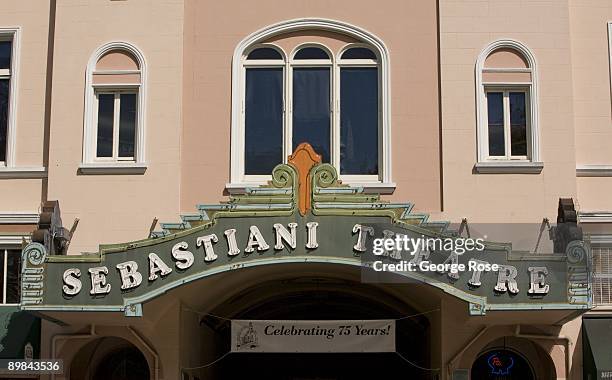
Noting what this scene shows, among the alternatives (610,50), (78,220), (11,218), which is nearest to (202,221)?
(78,220)

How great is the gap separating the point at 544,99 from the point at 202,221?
6.98m

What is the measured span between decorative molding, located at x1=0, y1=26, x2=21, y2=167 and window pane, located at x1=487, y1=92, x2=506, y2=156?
907cm

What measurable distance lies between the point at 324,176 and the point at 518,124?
15.1 feet

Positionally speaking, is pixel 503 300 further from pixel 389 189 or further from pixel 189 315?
pixel 189 315

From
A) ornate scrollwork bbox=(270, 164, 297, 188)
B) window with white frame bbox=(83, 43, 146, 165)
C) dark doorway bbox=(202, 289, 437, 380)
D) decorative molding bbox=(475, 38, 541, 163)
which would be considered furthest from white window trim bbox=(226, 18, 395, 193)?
dark doorway bbox=(202, 289, 437, 380)

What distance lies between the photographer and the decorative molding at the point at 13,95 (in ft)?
67.9

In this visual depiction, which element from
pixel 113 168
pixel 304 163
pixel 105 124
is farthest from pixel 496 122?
pixel 105 124

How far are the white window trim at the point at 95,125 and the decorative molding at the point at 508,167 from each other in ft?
20.4

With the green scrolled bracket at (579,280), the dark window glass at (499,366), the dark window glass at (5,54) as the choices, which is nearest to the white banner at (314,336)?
the dark window glass at (499,366)

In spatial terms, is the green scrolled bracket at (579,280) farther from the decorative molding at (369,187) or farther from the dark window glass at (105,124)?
the dark window glass at (105,124)

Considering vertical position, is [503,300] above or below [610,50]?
below

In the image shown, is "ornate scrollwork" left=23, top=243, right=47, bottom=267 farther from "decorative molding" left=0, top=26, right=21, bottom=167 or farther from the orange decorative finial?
the orange decorative finial

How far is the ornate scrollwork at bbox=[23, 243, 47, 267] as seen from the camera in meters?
17.5

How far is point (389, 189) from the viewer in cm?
1973
